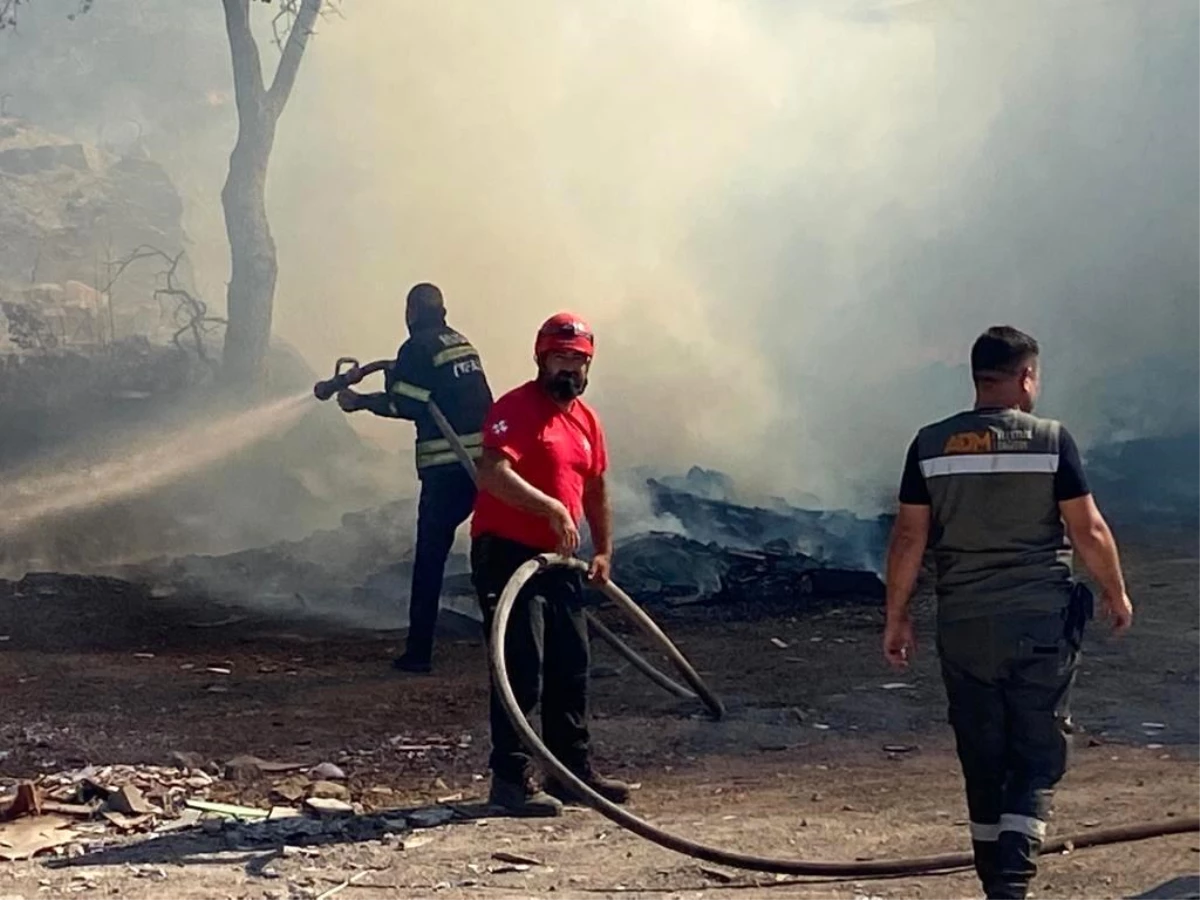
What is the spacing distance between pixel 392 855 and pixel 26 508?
9.57 meters

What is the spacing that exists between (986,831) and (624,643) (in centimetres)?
367

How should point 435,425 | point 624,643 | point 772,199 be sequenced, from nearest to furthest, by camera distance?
point 624,643
point 435,425
point 772,199

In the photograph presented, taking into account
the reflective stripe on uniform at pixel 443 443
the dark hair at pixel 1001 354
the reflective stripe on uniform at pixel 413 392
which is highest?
the reflective stripe on uniform at pixel 413 392

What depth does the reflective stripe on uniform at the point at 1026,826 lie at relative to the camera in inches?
161

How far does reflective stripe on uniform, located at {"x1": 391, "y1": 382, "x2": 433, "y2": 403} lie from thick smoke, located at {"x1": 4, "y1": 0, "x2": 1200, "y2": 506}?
6714 millimetres

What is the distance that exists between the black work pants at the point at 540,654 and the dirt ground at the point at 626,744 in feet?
0.79

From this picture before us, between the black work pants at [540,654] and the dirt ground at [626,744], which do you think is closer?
the dirt ground at [626,744]

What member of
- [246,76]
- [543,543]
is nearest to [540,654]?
[543,543]

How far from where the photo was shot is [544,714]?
5.73 metres

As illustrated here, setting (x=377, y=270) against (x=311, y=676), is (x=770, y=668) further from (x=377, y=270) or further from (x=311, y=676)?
(x=377, y=270)

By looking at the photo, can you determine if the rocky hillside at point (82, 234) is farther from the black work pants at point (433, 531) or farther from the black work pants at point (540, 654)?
the black work pants at point (540, 654)

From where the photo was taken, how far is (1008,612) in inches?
164

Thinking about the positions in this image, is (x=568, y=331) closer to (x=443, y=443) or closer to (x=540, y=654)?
(x=540, y=654)

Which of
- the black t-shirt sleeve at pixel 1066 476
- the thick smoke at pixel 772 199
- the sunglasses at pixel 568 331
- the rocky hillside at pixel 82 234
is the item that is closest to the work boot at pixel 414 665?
the sunglasses at pixel 568 331
